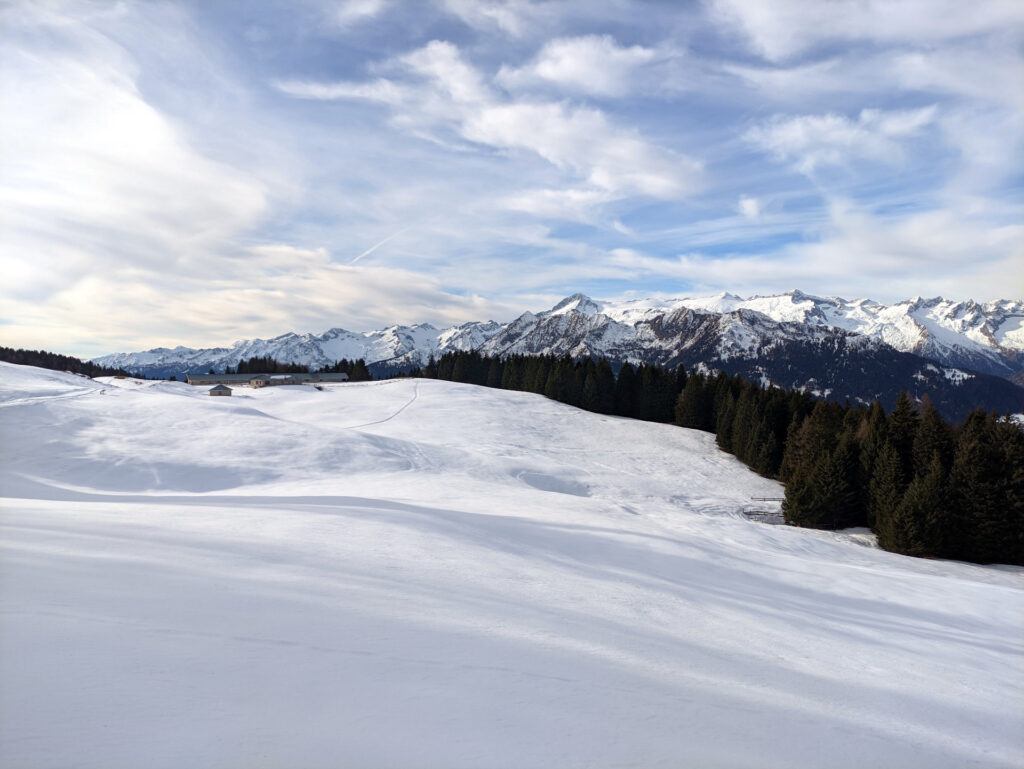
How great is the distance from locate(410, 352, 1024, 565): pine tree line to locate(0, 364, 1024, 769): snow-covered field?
61.4ft

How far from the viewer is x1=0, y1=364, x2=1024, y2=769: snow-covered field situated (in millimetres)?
4133

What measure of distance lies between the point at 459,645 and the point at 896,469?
1528 inches

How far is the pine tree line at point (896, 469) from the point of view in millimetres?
29234

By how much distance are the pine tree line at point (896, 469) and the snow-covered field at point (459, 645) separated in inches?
737

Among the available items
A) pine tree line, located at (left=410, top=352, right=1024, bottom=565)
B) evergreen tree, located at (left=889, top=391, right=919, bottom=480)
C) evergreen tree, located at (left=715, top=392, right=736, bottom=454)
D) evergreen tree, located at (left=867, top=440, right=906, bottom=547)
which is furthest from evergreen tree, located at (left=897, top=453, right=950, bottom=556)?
evergreen tree, located at (left=715, top=392, right=736, bottom=454)

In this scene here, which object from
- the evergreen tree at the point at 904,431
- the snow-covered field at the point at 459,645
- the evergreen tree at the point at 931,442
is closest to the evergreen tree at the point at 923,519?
the evergreen tree at the point at 931,442

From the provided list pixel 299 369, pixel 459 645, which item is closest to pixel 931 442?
pixel 459 645

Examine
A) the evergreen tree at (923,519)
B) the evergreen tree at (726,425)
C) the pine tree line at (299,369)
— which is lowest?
the evergreen tree at (923,519)

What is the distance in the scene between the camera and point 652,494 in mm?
35219

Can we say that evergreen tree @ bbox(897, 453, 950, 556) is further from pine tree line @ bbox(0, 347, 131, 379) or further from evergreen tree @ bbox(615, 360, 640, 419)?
pine tree line @ bbox(0, 347, 131, 379)

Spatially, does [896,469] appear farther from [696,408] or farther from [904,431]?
[696,408]

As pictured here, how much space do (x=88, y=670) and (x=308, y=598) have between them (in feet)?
8.63

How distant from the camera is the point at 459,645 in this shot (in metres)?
5.91

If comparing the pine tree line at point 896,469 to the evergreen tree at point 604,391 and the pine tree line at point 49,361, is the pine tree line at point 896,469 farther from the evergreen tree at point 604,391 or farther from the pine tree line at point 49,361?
the pine tree line at point 49,361
